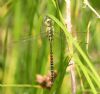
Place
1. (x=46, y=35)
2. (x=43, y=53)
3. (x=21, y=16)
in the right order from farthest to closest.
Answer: (x=21, y=16), (x=43, y=53), (x=46, y=35)

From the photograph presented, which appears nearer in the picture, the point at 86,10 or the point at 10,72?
the point at 86,10

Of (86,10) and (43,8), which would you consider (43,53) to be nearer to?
Answer: (86,10)

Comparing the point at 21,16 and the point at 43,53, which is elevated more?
the point at 21,16

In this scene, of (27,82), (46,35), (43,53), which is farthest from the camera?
(27,82)

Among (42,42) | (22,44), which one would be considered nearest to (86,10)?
(42,42)

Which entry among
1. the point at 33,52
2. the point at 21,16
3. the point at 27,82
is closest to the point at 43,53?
the point at 33,52

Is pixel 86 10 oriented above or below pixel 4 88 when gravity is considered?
above

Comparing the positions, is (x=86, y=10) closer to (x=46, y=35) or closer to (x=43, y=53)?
(x=43, y=53)

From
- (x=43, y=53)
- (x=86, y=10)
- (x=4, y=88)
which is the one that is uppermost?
(x=86, y=10)

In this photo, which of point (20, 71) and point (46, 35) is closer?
point (46, 35)
